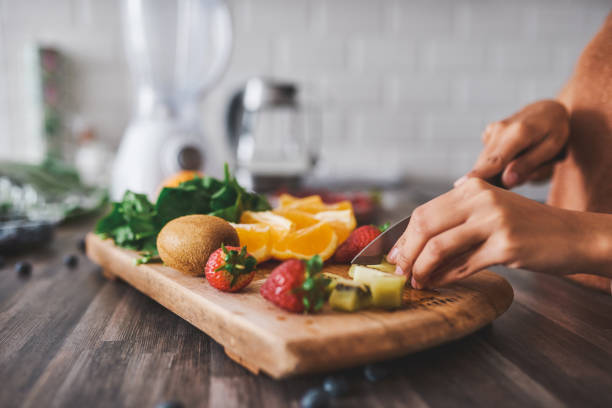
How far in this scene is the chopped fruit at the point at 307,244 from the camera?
2.20 ft

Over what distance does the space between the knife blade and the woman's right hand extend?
199mm

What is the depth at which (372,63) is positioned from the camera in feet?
8.10

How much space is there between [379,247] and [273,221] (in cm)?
19

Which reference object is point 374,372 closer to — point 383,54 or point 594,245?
point 594,245

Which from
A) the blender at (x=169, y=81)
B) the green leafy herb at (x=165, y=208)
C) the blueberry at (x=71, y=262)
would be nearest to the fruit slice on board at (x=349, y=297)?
the green leafy herb at (x=165, y=208)

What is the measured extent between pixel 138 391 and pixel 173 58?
48.5 inches

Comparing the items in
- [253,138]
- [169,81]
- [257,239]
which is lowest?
[257,239]

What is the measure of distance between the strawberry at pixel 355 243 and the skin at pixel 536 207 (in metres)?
0.10

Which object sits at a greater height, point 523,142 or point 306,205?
point 523,142

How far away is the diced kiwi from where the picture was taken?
46 cm

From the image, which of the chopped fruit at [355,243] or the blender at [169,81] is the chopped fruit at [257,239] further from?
the blender at [169,81]

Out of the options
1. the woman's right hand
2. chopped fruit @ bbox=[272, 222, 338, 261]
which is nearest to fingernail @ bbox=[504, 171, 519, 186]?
the woman's right hand

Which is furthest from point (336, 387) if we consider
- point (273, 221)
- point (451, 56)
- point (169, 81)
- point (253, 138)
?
point (451, 56)

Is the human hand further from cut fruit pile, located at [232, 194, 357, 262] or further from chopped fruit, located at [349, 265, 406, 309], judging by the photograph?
cut fruit pile, located at [232, 194, 357, 262]
